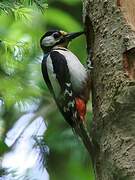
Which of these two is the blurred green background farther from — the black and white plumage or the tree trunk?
the tree trunk

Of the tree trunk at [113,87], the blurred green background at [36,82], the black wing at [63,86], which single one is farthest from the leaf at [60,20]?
the tree trunk at [113,87]

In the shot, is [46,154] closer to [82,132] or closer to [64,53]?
[82,132]

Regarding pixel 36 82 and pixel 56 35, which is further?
pixel 56 35

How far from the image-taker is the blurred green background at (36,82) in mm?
2166

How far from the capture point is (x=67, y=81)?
2750 mm

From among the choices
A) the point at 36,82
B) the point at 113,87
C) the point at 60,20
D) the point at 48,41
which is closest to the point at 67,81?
the point at 36,82

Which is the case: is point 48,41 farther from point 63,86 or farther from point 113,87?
point 113,87

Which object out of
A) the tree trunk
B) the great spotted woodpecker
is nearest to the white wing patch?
the great spotted woodpecker

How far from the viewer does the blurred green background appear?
2.17 meters

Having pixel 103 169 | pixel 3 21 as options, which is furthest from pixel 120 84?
pixel 3 21

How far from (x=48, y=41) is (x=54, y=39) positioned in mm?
44

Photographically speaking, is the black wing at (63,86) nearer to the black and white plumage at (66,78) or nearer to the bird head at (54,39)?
the black and white plumage at (66,78)

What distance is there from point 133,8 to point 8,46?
0.53 metres

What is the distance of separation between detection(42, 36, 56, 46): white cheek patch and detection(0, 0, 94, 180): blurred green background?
102 millimetres
